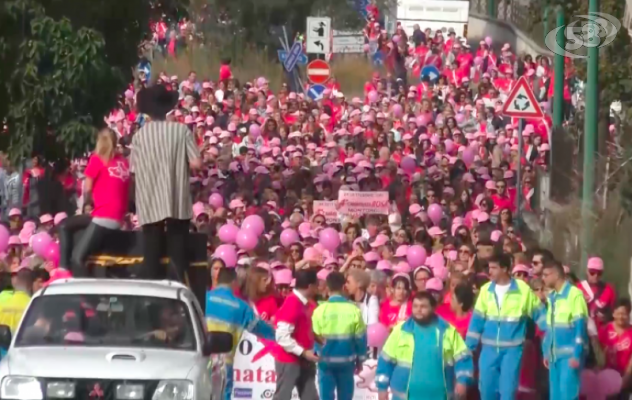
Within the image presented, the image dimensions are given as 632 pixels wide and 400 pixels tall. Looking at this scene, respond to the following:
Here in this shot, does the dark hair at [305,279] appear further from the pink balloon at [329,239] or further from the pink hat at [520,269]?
the pink balloon at [329,239]

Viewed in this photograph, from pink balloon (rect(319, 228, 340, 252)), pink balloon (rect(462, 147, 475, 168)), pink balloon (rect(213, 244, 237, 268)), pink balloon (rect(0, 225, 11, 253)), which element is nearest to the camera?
pink balloon (rect(213, 244, 237, 268))

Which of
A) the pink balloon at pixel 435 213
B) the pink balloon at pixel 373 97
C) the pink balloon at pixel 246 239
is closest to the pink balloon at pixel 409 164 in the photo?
the pink balloon at pixel 435 213

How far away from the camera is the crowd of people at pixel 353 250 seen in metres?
14.0

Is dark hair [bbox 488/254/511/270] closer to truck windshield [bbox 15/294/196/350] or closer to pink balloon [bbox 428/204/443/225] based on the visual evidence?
truck windshield [bbox 15/294/196/350]

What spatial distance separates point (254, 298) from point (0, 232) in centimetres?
580

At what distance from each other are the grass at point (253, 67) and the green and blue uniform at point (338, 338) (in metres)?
32.4

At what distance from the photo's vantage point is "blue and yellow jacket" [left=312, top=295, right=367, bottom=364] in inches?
621

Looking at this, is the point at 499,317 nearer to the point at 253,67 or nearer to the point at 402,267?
the point at 402,267

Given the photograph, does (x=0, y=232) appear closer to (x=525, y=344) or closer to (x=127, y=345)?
(x=525, y=344)

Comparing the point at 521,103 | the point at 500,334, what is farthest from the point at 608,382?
the point at 521,103

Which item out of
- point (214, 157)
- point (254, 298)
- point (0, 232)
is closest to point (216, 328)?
point (254, 298)

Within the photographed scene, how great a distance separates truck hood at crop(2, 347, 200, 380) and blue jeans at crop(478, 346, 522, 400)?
16.0 ft

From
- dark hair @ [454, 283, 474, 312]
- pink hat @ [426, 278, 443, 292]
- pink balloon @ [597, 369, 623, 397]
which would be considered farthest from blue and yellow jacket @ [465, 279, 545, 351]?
pink balloon @ [597, 369, 623, 397]

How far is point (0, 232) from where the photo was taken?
21016 mm
